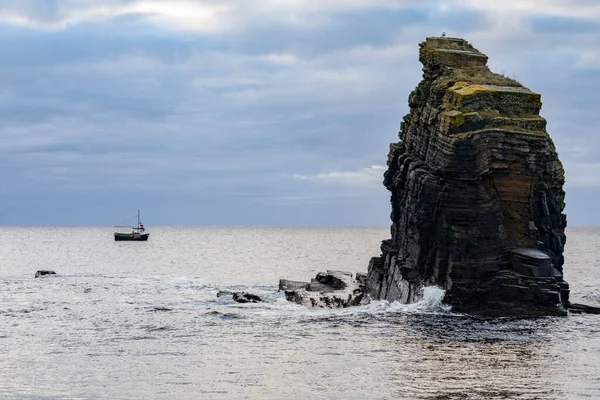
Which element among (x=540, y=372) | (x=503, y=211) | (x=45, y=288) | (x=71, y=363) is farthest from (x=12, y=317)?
(x=540, y=372)

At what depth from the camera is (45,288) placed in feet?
277

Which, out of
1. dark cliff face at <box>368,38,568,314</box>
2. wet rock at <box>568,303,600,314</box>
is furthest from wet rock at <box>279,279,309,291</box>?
wet rock at <box>568,303,600,314</box>

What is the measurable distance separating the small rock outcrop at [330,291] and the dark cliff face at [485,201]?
4.99 metres

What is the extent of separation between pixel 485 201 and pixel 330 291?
20.6 metres

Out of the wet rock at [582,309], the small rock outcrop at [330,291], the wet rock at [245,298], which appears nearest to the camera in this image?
the wet rock at [582,309]

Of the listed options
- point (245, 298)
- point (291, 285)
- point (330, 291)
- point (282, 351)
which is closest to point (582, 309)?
point (330, 291)

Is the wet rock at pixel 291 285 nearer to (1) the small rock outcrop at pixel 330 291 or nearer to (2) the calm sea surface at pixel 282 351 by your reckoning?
(1) the small rock outcrop at pixel 330 291

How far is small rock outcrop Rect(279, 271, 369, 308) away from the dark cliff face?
196 inches

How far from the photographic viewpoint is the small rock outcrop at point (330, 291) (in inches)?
2414

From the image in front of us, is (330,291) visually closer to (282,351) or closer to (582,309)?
(582,309)

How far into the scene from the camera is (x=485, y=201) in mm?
51750

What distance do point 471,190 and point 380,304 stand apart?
11.0m

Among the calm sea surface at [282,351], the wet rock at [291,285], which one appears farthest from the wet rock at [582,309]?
the wet rock at [291,285]

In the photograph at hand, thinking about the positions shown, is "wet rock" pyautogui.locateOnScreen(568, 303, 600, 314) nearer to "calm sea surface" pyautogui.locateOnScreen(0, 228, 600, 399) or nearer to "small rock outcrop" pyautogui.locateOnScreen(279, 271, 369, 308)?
"calm sea surface" pyautogui.locateOnScreen(0, 228, 600, 399)
